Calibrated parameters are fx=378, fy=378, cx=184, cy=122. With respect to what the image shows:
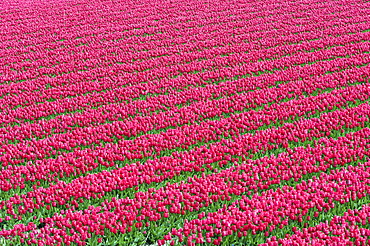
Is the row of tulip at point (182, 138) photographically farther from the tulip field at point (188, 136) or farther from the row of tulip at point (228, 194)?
the row of tulip at point (228, 194)

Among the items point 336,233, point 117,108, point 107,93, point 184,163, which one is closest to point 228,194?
point 184,163

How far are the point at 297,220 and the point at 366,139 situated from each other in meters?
2.76

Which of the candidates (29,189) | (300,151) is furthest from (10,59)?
(300,151)

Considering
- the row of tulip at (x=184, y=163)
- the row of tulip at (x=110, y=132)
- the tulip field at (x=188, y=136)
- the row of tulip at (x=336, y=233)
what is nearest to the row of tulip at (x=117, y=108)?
the tulip field at (x=188, y=136)

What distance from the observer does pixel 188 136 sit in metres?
7.49

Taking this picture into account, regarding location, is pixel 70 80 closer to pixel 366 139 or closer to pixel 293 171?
pixel 293 171

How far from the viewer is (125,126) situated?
25.6ft

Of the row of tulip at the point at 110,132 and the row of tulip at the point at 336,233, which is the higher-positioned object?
the row of tulip at the point at 336,233

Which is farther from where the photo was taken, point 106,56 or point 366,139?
point 106,56

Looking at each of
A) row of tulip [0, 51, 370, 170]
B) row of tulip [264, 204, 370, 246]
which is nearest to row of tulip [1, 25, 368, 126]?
row of tulip [0, 51, 370, 170]

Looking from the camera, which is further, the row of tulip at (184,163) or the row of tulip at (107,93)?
the row of tulip at (107,93)

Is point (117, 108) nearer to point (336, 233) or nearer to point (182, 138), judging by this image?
point (182, 138)

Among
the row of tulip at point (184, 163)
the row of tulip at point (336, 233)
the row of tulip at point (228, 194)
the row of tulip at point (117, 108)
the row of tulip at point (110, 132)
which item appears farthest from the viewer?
the row of tulip at point (117, 108)

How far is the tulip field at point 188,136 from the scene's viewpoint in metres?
5.31
